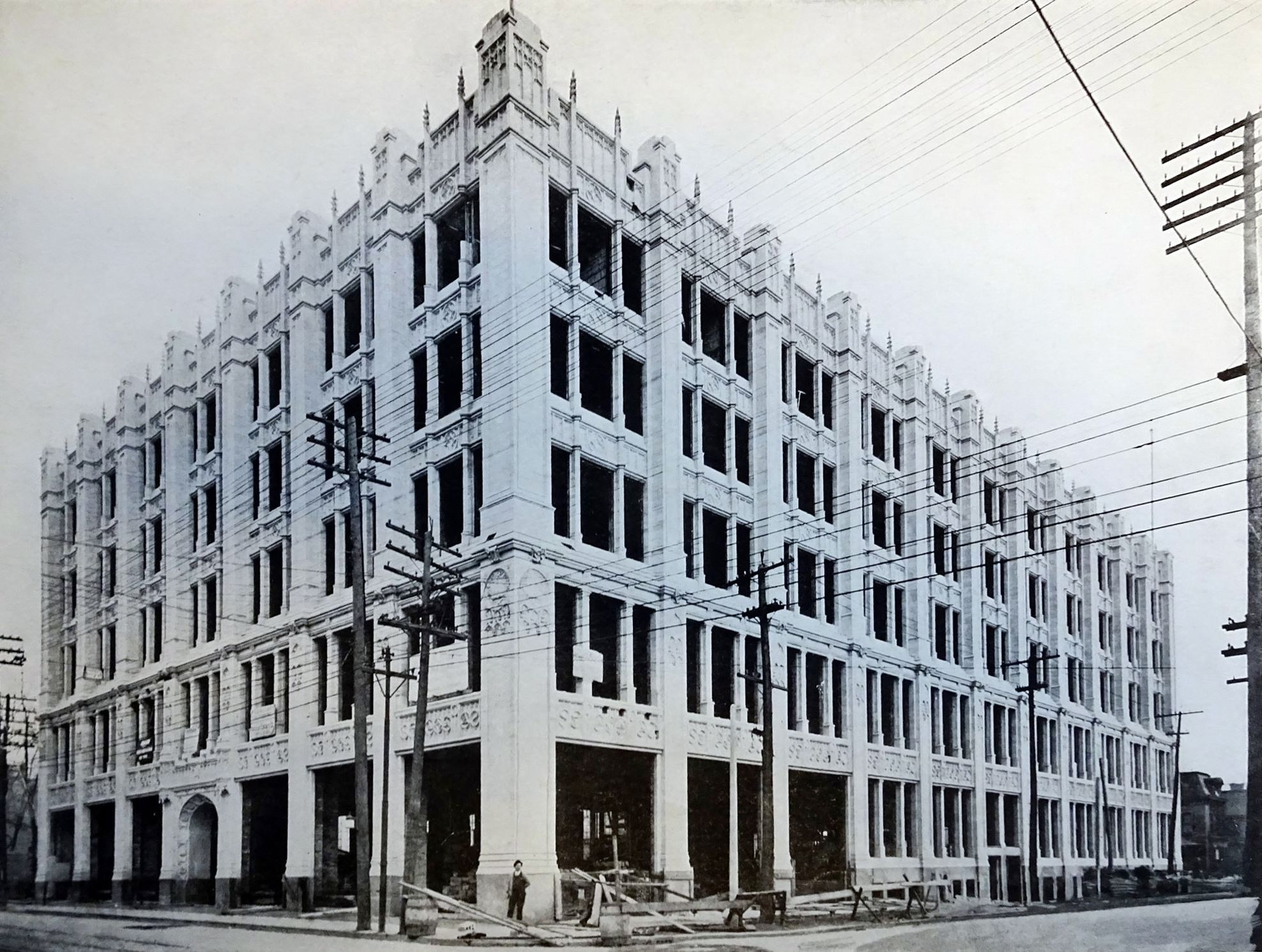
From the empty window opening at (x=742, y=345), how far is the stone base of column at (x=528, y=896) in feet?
38.5

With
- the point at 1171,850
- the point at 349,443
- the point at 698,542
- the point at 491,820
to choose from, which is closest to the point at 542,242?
the point at 349,443

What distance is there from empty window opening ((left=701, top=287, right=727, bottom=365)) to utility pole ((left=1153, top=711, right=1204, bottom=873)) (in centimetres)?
1120

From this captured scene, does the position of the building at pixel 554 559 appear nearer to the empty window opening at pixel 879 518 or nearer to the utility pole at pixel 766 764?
the empty window opening at pixel 879 518

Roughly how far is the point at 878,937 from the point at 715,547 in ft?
27.0

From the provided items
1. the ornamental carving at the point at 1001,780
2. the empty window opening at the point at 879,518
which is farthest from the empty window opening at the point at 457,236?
the ornamental carving at the point at 1001,780

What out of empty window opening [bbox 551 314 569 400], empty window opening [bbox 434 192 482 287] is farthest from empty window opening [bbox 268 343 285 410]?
empty window opening [bbox 551 314 569 400]

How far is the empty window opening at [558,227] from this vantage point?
21984mm

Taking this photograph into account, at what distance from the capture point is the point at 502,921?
658 inches

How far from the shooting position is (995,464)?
2484 centimetres

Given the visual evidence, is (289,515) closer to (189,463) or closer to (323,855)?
(189,463)

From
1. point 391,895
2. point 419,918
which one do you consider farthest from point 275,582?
point 419,918

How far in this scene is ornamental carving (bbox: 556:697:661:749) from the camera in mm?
20594

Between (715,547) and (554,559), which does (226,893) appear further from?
(715,547)

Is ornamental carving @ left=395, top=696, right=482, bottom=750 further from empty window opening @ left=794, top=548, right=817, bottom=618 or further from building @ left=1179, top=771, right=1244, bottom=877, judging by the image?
building @ left=1179, top=771, right=1244, bottom=877
